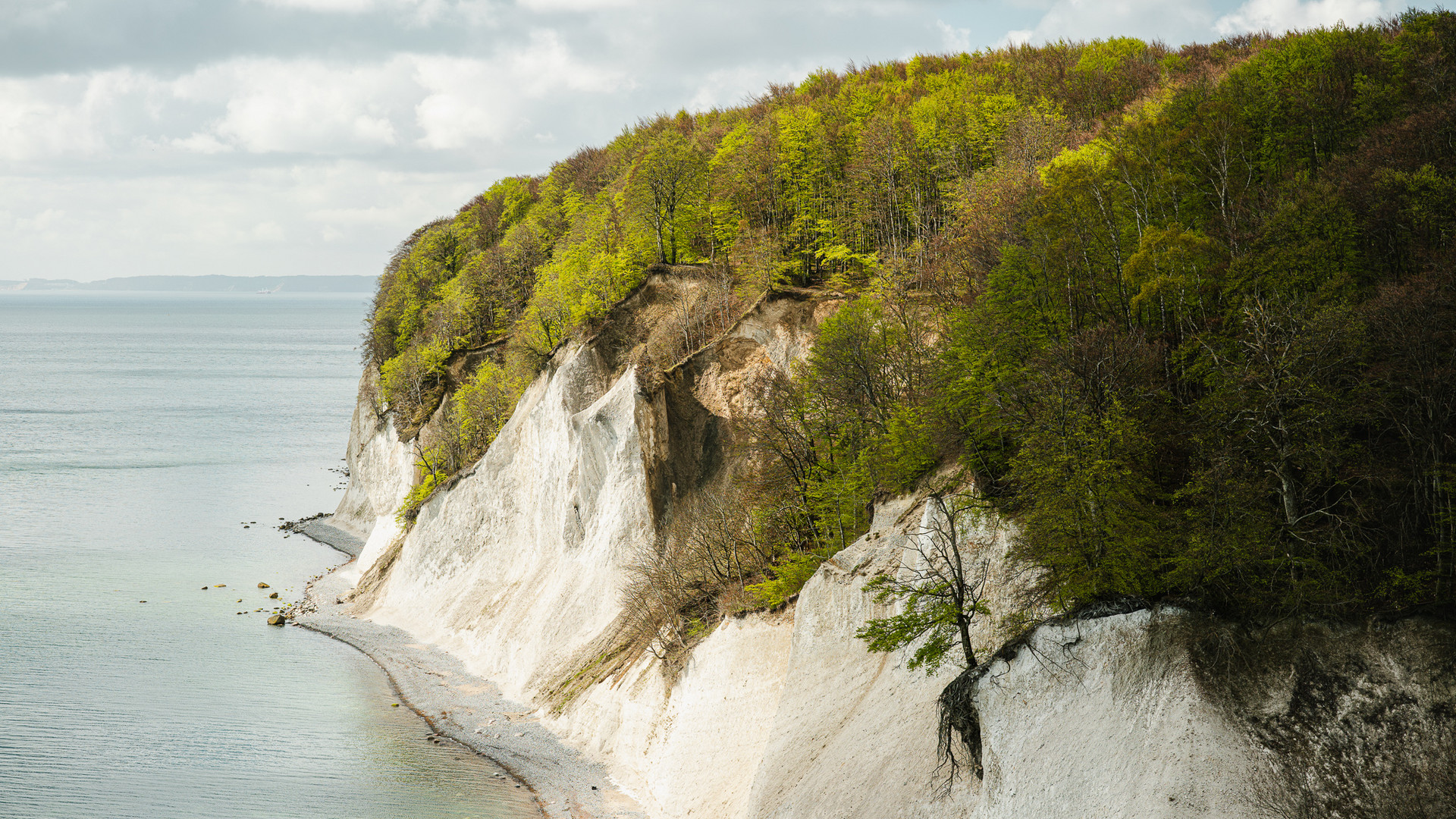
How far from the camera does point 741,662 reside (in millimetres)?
32000

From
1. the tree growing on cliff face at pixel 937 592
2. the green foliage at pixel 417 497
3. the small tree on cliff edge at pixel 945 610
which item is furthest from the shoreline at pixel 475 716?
the small tree on cliff edge at pixel 945 610

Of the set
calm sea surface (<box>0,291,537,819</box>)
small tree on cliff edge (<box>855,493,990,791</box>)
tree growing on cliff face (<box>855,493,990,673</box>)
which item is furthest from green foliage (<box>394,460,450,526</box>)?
small tree on cliff edge (<box>855,493,990,791</box>)

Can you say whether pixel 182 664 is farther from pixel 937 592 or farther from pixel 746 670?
pixel 937 592

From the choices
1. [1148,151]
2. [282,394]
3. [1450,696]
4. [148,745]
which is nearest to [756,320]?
[1148,151]

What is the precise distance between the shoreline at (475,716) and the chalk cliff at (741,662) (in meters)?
0.87

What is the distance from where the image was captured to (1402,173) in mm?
25828

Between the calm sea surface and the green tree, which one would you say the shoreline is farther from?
the green tree

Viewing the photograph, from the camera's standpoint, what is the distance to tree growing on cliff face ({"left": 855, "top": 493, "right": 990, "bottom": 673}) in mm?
23219

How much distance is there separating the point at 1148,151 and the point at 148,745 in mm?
48120

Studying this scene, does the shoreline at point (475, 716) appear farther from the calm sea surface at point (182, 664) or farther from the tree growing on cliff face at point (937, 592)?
the tree growing on cliff face at point (937, 592)

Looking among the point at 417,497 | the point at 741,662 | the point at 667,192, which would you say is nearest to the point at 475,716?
the point at 741,662

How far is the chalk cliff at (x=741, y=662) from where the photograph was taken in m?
19.0

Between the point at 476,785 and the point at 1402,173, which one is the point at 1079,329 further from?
the point at 476,785

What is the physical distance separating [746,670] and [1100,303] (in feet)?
60.9
